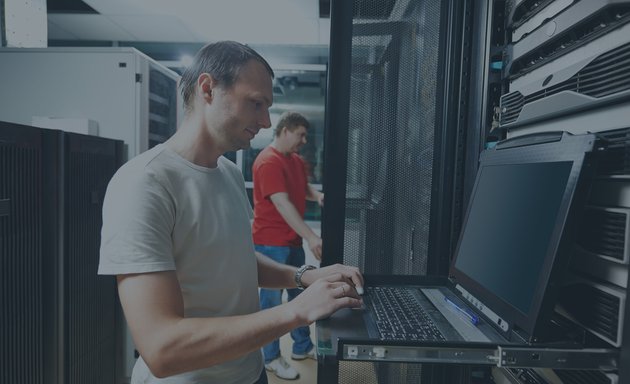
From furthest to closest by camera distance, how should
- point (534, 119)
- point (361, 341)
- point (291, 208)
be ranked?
point (291, 208)
point (534, 119)
point (361, 341)

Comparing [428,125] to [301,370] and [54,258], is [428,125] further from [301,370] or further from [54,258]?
[301,370]

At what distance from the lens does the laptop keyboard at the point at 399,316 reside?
0.70 metres

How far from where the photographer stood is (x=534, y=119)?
863mm

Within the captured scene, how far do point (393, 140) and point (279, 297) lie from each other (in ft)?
5.55

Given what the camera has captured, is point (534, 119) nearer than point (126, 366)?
Yes

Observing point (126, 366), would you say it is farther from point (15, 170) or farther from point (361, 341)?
point (361, 341)

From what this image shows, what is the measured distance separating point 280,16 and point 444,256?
3003 mm

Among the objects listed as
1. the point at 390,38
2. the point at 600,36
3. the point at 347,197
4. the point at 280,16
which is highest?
the point at 280,16

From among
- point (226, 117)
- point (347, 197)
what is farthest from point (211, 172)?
point (347, 197)

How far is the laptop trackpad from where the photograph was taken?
0.70 meters

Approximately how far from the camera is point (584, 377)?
27.3 inches

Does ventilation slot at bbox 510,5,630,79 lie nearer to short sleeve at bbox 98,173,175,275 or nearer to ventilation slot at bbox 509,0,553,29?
ventilation slot at bbox 509,0,553,29

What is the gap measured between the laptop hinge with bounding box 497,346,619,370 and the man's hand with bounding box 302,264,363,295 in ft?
1.27

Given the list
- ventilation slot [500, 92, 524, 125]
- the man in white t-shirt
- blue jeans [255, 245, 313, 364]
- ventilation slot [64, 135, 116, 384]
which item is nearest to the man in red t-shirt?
A: blue jeans [255, 245, 313, 364]
